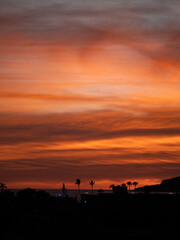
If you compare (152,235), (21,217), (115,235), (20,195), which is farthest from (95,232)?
(20,195)

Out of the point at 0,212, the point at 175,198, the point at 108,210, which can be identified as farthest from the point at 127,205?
the point at 0,212

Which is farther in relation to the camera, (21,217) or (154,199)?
(154,199)

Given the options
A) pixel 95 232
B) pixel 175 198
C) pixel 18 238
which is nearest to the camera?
pixel 18 238

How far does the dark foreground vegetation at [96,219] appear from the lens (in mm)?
41812

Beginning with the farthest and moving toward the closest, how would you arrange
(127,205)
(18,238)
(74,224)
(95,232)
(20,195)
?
(20,195)
(127,205)
(74,224)
(95,232)
(18,238)

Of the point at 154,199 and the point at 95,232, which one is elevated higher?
the point at 154,199

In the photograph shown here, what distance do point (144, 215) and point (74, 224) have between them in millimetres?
12474

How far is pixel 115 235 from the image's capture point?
42125 millimetres

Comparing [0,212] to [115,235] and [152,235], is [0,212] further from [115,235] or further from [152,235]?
[152,235]

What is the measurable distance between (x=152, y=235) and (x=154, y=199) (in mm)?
14038

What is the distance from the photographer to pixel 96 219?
54938 millimetres

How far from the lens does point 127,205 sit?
57188mm

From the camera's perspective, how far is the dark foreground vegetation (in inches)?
1646

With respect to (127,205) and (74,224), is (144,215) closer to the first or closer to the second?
(127,205)
